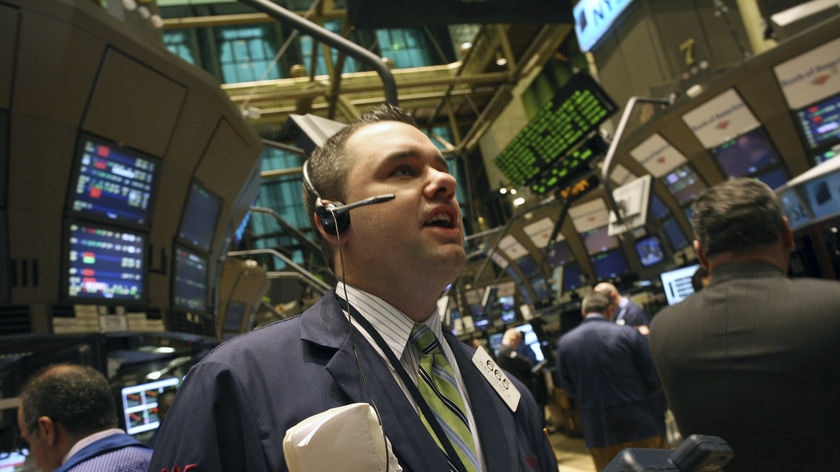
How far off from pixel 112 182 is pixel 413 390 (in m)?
3.85

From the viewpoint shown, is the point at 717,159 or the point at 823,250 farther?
the point at 717,159

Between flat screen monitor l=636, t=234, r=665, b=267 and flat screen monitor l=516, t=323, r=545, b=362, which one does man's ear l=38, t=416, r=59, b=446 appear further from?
flat screen monitor l=636, t=234, r=665, b=267

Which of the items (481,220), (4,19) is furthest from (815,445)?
(481,220)

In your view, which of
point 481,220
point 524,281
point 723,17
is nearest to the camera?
point 723,17

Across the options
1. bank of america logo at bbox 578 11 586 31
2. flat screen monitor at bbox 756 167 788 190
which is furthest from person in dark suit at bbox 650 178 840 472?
bank of america logo at bbox 578 11 586 31

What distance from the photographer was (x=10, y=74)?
356 centimetres

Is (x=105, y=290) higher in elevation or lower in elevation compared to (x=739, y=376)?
higher

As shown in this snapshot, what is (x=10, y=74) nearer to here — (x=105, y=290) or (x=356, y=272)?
(x=105, y=290)

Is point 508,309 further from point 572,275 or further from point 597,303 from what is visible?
point 597,303

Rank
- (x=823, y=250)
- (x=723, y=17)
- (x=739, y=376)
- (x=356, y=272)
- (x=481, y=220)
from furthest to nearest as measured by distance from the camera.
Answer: (x=481, y=220) < (x=723, y=17) < (x=823, y=250) < (x=739, y=376) < (x=356, y=272)

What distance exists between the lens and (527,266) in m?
12.2

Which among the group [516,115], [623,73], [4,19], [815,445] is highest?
[516,115]

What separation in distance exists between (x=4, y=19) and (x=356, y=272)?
309 centimetres

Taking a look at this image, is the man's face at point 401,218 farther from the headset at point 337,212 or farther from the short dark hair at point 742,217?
the short dark hair at point 742,217
